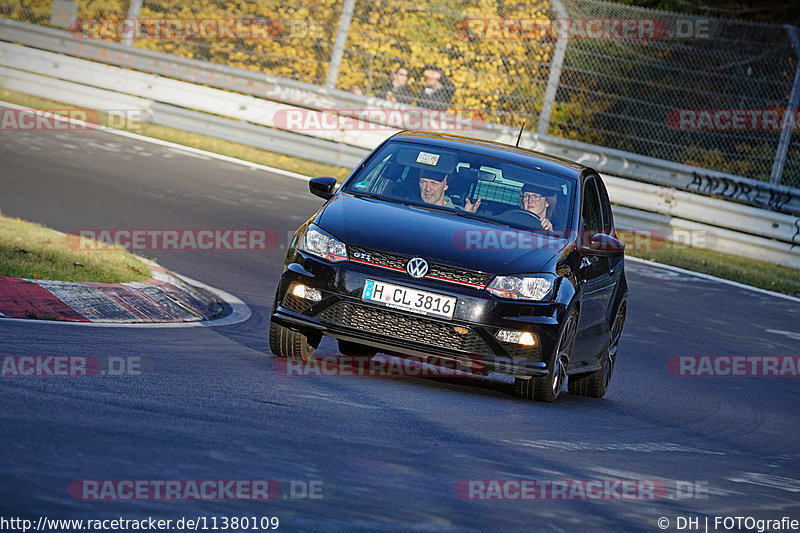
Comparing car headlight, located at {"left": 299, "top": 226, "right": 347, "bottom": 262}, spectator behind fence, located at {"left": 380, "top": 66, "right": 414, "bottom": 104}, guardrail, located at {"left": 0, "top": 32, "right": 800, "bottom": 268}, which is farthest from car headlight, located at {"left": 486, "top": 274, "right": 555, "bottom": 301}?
spectator behind fence, located at {"left": 380, "top": 66, "right": 414, "bottom": 104}

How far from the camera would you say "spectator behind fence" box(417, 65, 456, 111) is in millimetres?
21359

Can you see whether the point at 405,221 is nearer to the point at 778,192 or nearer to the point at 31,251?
the point at 31,251

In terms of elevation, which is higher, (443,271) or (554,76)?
(554,76)

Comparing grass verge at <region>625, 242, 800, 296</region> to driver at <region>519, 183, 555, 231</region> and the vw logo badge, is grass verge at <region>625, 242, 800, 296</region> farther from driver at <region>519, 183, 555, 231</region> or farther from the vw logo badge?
the vw logo badge

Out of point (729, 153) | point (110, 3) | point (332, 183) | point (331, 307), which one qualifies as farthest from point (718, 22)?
point (331, 307)

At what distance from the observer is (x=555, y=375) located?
8883 millimetres

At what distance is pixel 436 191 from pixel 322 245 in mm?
1276

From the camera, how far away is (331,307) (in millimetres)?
8359

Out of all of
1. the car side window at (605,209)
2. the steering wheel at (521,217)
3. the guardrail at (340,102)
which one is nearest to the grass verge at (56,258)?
the steering wheel at (521,217)

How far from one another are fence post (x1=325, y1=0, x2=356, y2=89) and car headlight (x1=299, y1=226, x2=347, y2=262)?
1328 cm

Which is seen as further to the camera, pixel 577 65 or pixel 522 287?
pixel 577 65

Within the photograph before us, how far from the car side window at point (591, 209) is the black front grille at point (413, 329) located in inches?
72.3

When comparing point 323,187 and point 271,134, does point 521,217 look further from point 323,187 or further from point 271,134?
point 271,134

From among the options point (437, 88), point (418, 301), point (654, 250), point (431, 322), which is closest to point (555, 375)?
point (431, 322)
